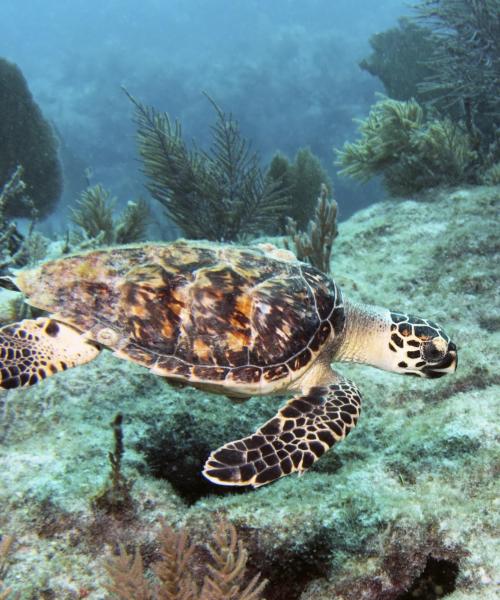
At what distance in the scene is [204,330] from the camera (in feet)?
8.21

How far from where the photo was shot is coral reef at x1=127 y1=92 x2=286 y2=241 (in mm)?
6211

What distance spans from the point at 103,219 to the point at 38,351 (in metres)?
4.43

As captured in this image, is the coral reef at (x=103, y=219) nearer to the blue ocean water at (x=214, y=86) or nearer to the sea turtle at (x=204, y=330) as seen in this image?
the sea turtle at (x=204, y=330)

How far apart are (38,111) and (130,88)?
75.5ft

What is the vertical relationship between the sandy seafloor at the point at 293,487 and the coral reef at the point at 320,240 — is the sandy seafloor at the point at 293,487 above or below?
below

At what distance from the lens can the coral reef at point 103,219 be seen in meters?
6.33

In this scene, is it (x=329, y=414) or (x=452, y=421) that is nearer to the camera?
(x=329, y=414)

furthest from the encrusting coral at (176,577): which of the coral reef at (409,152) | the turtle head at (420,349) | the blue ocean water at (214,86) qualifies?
the blue ocean water at (214,86)

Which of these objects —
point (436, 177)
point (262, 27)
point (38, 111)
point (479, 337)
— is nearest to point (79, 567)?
point (479, 337)

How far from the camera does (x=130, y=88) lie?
3039 centimetres

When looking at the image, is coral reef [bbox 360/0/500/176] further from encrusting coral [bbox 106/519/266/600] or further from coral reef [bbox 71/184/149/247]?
encrusting coral [bbox 106/519/266/600]

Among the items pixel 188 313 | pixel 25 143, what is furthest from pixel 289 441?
pixel 25 143

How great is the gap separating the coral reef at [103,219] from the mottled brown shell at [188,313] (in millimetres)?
3732

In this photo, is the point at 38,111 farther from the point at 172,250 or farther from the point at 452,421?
the point at 452,421
